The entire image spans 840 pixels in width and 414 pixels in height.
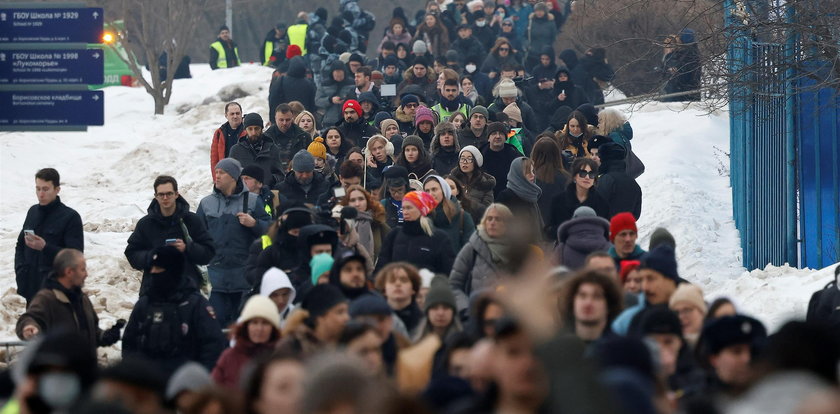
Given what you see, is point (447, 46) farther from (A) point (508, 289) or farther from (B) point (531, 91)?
(A) point (508, 289)

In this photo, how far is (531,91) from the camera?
71.2 ft

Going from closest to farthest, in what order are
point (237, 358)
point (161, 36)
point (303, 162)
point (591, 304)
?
point (591, 304) → point (237, 358) → point (303, 162) → point (161, 36)

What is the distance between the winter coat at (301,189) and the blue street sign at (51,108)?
164cm

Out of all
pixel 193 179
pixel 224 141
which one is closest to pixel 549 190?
pixel 224 141

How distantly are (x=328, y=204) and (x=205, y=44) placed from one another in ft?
114

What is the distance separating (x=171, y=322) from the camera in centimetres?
1035

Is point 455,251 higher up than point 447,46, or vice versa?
point 447,46

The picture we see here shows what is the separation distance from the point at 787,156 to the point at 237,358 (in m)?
8.40

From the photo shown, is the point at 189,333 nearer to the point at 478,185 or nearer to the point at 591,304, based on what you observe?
the point at 591,304

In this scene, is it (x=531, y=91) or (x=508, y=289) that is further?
(x=531, y=91)

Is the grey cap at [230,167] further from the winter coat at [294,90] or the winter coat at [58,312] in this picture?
the winter coat at [294,90]

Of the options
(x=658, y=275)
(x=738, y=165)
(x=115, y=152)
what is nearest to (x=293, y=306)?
(x=658, y=275)

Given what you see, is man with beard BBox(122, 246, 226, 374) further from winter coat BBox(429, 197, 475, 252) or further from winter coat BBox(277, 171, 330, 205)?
winter coat BBox(277, 171, 330, 205)

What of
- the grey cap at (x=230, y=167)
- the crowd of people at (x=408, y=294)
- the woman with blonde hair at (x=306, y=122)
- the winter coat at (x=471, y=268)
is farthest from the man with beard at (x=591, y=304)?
the woman with blonde hair at (x=306, y=122)
